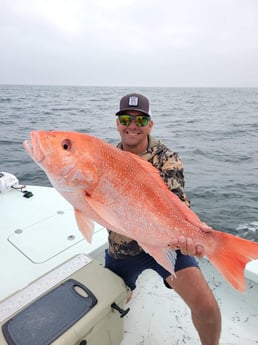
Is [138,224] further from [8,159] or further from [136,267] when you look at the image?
[8,159]

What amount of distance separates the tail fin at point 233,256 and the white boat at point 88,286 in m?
1.01

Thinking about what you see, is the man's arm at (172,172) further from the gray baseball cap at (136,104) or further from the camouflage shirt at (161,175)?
the gray baseball cap at (136,104)

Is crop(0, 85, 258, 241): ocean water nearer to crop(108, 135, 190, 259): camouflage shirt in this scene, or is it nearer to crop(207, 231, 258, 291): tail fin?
crop(108, 135, 190, 259): camouflage shirt

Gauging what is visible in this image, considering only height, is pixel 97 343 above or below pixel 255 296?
above

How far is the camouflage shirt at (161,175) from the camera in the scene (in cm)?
267

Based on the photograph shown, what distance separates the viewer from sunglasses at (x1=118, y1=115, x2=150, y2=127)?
275 cm

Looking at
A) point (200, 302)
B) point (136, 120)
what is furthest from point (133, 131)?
point (200, 302)

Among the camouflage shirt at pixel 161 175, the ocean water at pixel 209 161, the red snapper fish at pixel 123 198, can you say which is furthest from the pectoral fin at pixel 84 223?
the ocean water at pixel 209 161

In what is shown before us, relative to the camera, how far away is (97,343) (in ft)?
8.42

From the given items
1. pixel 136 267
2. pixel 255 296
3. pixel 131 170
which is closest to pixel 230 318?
pixel 255 296

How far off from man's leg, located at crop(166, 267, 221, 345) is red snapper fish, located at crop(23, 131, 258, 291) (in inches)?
26.2

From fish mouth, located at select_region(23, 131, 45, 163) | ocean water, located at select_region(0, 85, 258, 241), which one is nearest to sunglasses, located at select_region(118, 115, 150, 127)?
fish mouth, located at select_region(23, 131, 45, 163)

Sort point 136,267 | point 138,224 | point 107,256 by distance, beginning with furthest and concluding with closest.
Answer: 1. point 107,256
2. point 136,267
3. point 138,224

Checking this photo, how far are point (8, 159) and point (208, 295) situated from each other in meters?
9.93
